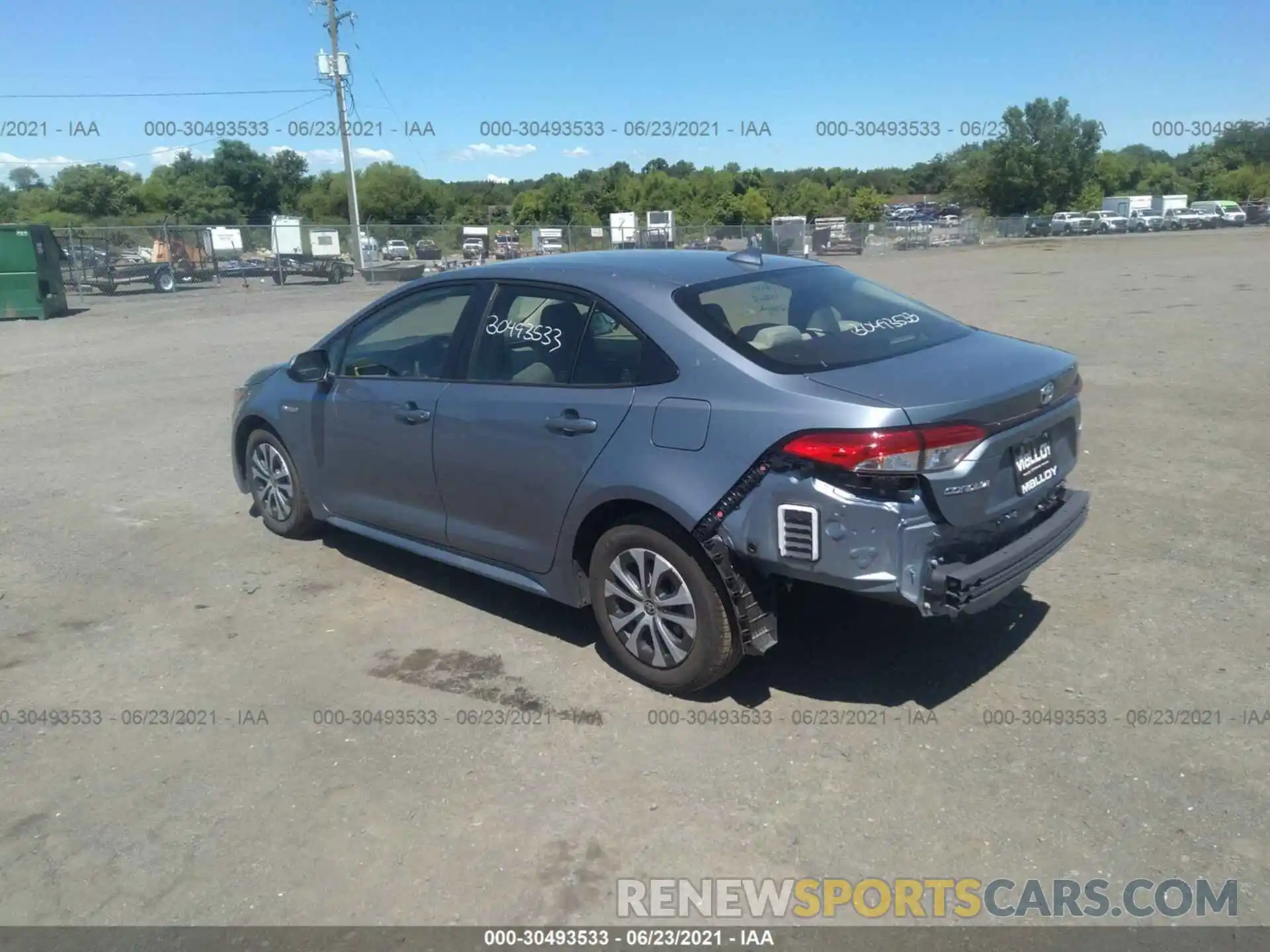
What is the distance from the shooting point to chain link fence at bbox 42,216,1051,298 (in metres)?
34.4

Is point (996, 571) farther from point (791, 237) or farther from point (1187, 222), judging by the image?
point (1187, 222)

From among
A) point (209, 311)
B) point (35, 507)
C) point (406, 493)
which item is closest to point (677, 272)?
point (406, 493)

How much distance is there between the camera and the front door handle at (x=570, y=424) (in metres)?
4.37

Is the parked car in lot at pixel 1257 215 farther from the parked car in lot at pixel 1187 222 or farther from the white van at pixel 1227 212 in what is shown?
the parked car in lot at pixel 1187 222

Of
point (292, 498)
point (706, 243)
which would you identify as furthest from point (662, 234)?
point (292, 498)

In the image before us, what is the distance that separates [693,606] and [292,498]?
3.26m

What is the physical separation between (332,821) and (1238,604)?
14.0 feet

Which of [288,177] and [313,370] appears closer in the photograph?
[313,370]

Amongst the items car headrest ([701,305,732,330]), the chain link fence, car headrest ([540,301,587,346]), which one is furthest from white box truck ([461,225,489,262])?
car headrest ([701,305,732,330])

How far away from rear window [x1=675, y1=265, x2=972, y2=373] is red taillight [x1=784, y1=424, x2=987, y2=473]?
418mm

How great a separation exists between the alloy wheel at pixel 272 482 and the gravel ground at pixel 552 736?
239 millimetres

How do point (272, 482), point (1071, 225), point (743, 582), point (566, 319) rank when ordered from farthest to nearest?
point (1071, 225) < point (272, 482) < point (566, 319) < point (743, 582)

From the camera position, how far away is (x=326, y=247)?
42125 mm

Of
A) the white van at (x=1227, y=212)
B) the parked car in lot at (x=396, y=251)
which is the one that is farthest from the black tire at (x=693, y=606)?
the white van at (x=1227, y=212)
